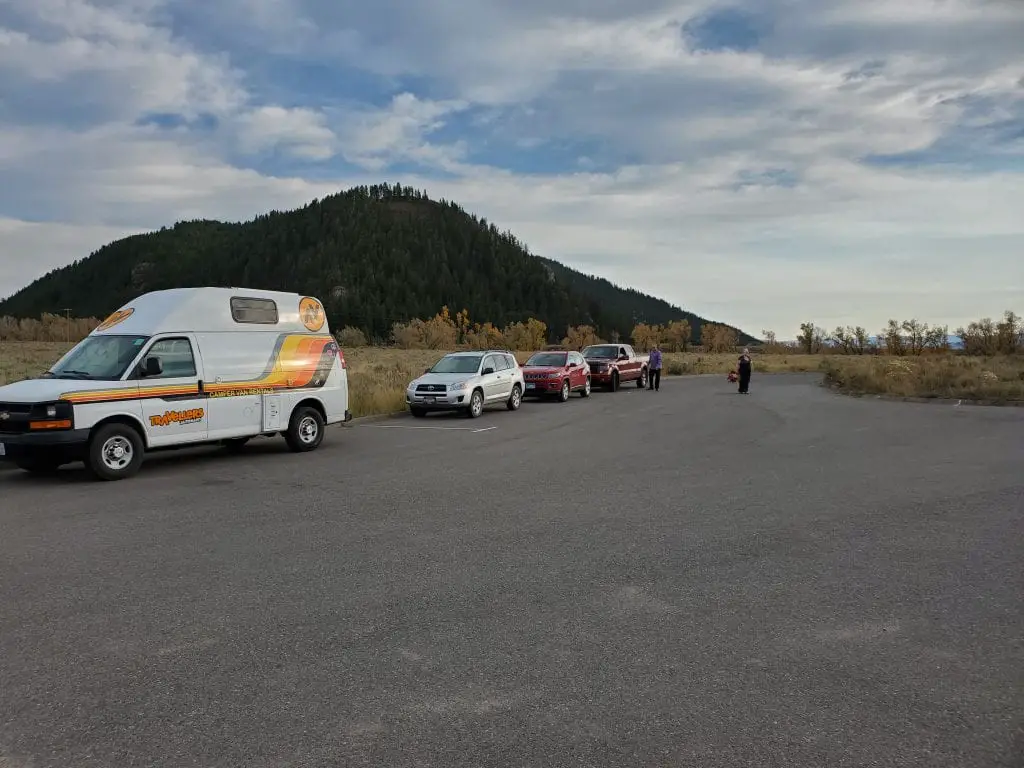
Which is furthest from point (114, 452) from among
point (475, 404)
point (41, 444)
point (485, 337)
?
point (485, 337)

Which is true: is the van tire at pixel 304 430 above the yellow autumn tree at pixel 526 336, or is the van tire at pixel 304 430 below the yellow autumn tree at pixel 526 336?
below

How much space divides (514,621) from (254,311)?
378 inches

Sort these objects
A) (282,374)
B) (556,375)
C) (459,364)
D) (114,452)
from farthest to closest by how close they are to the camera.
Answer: (556,375)
(459,364)
(282,374)
(114,452)

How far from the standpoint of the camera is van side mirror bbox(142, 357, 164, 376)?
447 inches

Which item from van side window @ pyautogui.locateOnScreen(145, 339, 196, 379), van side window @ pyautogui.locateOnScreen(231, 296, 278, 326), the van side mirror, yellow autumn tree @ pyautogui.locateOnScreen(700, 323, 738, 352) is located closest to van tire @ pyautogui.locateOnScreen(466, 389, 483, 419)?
van side window @ pyautogui.locateOnScreen(231, 296, 278, 326)

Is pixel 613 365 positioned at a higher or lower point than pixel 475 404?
higher

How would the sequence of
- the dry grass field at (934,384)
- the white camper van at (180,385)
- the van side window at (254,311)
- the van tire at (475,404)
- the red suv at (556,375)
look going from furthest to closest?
1. the red suv at (556,375)
2. the dry grass field at (934,384)
3. the van tire at (475,404)
4. the van side window at (254,311)
5. the white camper van at (180,385)

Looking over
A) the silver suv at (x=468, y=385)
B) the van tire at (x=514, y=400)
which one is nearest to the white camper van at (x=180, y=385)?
the silver suv at (x=468, y=385)

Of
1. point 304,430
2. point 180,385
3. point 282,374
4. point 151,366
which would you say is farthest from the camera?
point 304,430

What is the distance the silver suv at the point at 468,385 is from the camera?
20.5m

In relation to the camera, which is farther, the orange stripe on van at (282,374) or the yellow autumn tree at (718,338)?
the yellow autumn tree at (718,338)

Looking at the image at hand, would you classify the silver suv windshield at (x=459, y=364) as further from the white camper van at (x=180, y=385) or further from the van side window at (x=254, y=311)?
the van side window at (x=254, y=311)

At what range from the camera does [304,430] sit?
1397cm

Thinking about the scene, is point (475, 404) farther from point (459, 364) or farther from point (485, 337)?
point (485, 337)
